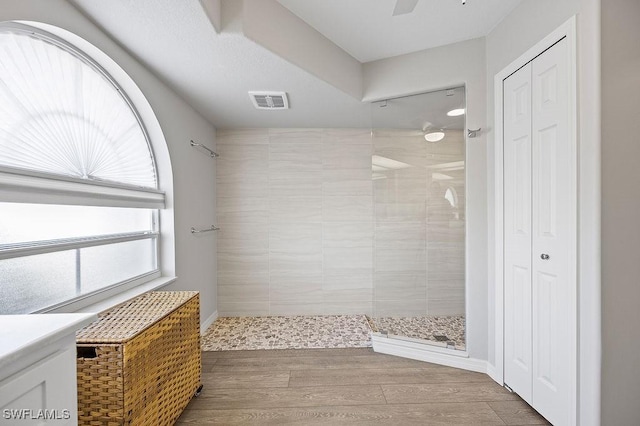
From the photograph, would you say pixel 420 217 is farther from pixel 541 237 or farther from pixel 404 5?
pixel 404 5

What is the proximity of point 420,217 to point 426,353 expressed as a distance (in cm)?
115

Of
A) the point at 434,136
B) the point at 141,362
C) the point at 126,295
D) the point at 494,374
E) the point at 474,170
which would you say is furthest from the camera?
the point at 434,136

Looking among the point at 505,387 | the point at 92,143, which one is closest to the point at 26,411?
the point at 92,143

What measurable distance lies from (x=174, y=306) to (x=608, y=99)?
8.22 feet

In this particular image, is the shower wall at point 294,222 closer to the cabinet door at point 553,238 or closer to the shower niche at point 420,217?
the shower niche at point 420,217

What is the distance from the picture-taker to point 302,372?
7.88 feet

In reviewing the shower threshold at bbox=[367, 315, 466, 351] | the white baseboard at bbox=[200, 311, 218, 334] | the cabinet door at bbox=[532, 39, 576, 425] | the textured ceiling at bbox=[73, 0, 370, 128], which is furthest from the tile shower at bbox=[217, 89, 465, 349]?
the cabinet door at bbox=[532, 39, 576, 425]

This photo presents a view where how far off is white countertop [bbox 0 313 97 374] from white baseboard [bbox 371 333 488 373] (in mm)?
2323

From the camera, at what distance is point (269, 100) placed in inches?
110

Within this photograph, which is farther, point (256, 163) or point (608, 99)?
point (256, 163)

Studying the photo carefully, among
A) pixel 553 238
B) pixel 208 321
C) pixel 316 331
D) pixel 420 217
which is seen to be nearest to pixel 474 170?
pixel 420 217

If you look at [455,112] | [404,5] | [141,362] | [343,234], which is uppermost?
[404,5]

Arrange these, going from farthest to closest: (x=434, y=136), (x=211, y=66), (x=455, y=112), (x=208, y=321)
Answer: (x=208, y=321) → (x=434, y=136) → (x=455, y=112) → (x=211, y=66)

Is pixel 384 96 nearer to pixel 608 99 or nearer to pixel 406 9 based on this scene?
pixel 406 9
